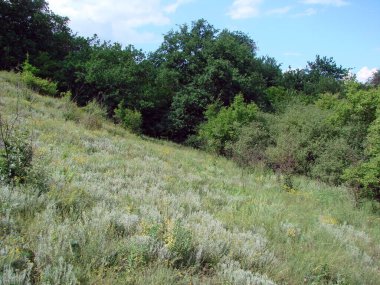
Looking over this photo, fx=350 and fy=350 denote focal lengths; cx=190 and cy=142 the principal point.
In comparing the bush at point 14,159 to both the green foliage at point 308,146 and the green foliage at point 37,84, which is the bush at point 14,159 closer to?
the green foliage at point 308,146

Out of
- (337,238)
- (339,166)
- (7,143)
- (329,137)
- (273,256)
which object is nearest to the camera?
(273,256)

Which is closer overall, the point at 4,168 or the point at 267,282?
the point at 267,282

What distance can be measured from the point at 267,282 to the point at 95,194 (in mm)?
2923

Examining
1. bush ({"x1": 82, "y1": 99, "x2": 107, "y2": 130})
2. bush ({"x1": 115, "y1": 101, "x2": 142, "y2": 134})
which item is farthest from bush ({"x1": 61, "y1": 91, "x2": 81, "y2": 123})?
bush ({"x1": 115, "y1": 101, "x2": 142, "y2": 134})

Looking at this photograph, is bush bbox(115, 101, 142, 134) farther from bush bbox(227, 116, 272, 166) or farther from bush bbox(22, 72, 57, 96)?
bush bbox(227, 116, 272, 166)

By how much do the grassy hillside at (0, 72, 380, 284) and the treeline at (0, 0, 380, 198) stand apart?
9624 millimetres

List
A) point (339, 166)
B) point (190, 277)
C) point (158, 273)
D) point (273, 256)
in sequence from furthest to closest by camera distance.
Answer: point (339, 166) < point (273, 256) < point (190, 277) < point (158, 273)

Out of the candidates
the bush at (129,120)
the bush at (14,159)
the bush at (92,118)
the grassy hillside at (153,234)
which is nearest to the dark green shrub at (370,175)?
the grassy hillside at (153,234)

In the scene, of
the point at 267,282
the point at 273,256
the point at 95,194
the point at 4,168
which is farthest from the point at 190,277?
the point at 4,168

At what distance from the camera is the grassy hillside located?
10.6 feet

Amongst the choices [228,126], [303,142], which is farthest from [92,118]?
[303,142]

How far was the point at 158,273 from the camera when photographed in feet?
10.8

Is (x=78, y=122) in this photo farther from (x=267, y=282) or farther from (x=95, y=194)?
(x=267, y=282)

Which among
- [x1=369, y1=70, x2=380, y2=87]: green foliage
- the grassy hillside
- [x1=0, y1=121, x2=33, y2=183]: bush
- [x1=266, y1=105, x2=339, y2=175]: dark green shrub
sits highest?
[x1=369, y1=70, x2=380, y2=87]: green foliage
